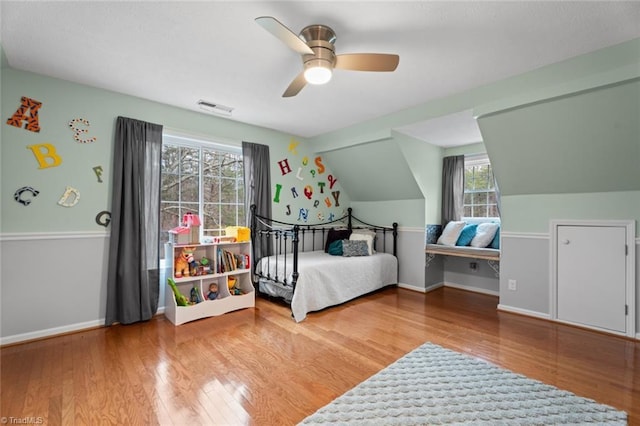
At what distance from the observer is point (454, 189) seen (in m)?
4.41

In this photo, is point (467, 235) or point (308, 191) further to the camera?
point (308, 191)

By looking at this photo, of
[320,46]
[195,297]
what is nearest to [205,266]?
[195,297]

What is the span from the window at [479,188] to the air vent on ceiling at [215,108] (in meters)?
3.47

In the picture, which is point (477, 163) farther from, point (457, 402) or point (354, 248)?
point (457, 402)

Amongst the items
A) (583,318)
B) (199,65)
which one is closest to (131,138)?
(199,65)

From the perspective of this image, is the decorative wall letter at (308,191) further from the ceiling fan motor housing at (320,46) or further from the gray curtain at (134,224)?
the ceiling fan motor housing at (320,46)

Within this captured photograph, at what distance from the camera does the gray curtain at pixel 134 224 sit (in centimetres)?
280

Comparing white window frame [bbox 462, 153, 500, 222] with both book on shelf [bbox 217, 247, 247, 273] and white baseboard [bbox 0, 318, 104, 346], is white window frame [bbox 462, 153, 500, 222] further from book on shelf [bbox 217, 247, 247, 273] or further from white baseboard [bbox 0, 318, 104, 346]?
white baseboard [bbox 0, 318, 104, 346]

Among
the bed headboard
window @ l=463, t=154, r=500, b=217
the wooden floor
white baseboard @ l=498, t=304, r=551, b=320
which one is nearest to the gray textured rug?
the wooden floor

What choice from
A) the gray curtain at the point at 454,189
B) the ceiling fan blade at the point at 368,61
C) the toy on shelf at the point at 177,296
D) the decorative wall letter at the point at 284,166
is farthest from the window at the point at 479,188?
the toy on shelf at the point at 177,296

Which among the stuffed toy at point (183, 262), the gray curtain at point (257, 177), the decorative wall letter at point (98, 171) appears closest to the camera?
the decorative wall letter at point (98, 171)

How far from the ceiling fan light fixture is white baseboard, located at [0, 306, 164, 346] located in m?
2.94

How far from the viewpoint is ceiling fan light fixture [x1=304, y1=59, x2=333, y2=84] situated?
1898mm

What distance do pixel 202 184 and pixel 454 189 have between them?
360cm
